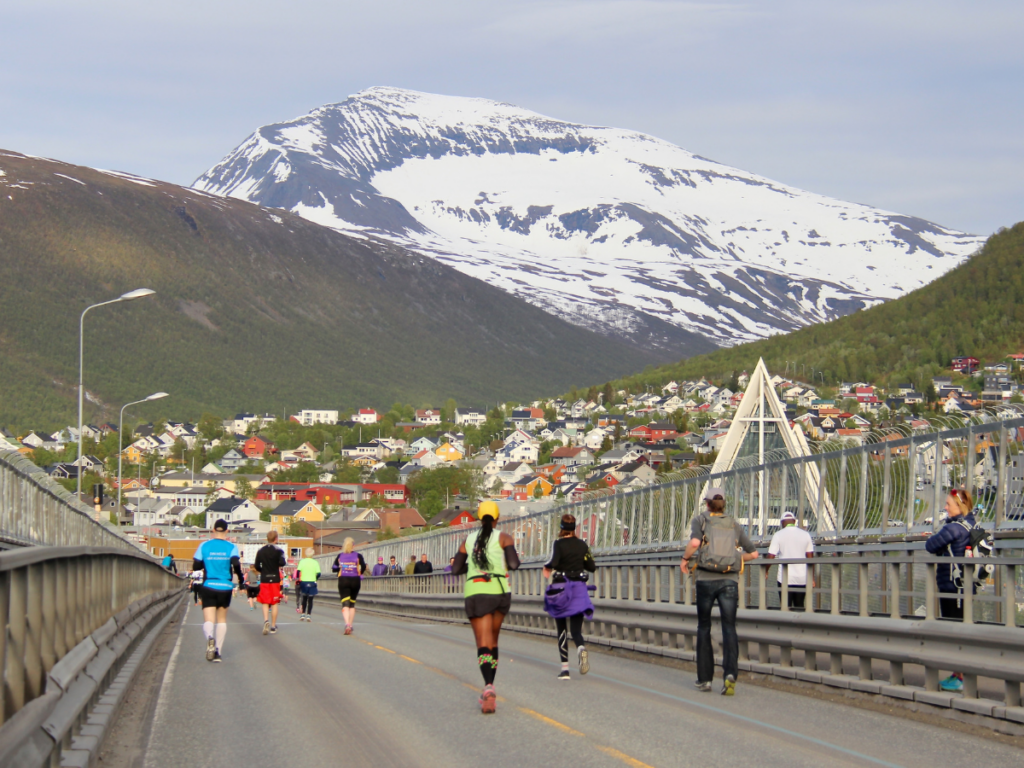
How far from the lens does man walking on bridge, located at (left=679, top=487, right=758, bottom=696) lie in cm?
1302

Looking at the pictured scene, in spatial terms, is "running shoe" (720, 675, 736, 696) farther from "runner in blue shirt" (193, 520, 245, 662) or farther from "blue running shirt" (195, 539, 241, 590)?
"blue running shirt" (195, 539, 241, 590)

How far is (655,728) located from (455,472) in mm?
181411

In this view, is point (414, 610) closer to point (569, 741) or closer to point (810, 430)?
point (569, 741)

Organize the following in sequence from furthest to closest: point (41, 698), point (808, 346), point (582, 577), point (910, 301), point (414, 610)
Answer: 1. point (808, 346)
2. point (910, 301)
3. point (414, 610)
4. point (582, 577)
5. point (41, 698)

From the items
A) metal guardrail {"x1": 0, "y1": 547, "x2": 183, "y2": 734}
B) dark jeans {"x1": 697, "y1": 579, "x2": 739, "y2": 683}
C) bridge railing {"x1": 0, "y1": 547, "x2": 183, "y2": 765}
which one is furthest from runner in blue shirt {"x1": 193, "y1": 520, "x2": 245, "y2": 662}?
dark jeans {"x1": 697, "y1": 579, "x2": 739, "y2": 683}

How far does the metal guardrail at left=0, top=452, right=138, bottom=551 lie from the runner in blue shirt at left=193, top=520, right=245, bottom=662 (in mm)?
1581

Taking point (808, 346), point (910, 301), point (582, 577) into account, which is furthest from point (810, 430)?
point (582, 577)

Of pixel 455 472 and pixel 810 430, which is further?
pixel 455 472

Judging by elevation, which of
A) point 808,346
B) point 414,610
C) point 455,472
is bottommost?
point 414,610

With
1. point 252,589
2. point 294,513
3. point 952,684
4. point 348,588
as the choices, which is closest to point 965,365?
point 294,513

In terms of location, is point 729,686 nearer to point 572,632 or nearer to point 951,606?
point 951,606

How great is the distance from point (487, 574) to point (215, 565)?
19.7 feet

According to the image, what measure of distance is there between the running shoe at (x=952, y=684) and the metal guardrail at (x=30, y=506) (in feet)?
32.2

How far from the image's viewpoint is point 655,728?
10750 millimetres
